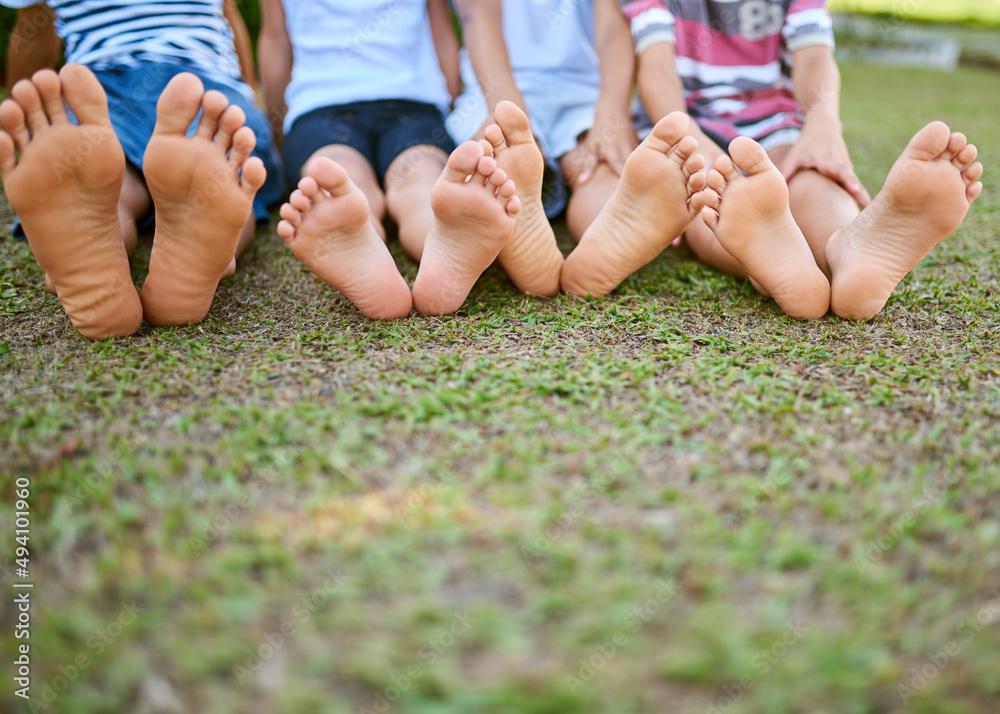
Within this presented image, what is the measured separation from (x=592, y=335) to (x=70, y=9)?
1511 millimetres

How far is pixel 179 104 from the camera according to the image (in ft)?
3.27

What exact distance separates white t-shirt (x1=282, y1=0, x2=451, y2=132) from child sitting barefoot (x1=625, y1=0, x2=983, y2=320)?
2.01 ft

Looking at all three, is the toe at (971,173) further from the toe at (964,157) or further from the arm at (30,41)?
the arm at (30,41)

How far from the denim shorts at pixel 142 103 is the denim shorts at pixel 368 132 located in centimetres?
11

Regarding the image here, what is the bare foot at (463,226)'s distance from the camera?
3.58ft

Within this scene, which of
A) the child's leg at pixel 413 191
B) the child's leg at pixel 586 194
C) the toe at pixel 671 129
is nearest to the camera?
the toe at pixel 671 129

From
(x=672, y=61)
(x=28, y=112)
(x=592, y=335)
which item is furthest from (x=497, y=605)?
(x=672, y=61)

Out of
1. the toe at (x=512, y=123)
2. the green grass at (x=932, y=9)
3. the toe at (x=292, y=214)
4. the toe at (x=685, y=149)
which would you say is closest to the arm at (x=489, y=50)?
the toe at (x=512, y=123)

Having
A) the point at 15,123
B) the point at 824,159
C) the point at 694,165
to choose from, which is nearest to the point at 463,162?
the point at 694,165

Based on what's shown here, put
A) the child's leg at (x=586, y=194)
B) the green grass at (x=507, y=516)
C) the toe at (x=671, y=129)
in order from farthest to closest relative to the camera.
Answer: the child's leg at (x=586, y=194) → the toe at (x=671, y=129) → the green grass at (x=507, y=516)

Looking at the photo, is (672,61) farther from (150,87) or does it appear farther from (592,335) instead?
(150,87)

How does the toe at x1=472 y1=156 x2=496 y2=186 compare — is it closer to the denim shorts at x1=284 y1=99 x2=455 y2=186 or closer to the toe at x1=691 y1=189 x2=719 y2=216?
the toe at x1=691 y1=189 x2=719 y2=216

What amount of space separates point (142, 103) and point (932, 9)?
1318cm

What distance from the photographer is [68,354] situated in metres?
1.08
